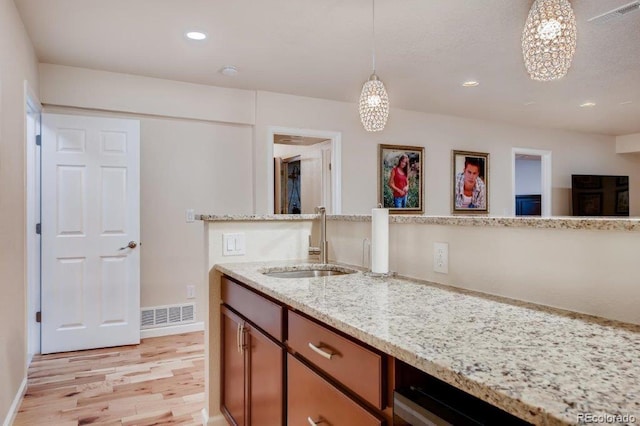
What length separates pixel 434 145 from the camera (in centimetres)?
544

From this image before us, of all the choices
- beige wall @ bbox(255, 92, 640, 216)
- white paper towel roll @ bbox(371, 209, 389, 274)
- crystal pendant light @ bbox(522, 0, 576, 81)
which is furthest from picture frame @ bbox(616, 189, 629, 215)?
white paper towel roll @ bbox(371, 209, 389, 274)

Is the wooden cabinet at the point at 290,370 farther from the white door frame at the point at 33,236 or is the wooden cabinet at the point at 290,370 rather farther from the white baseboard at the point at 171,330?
the white door frame at the point at 33,236

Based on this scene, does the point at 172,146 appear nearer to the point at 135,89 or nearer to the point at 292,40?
the point at 135,89

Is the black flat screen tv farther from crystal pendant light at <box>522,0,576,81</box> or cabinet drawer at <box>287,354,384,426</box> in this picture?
cabinet drawer at <box>287,354,384,426</box>

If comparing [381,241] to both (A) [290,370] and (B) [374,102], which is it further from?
(B) [374,102]

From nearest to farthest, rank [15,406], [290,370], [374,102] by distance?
[290,370] < [15,406] < [374,102]

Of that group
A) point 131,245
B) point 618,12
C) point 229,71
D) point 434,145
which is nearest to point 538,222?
point 618,12

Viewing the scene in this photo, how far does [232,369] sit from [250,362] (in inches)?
12.1

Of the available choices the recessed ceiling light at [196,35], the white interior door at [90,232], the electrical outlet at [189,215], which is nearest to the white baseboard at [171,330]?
the white interior door at [90,232]

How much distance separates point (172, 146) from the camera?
162 inches

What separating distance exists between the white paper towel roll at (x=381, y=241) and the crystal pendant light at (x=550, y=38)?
1.08m

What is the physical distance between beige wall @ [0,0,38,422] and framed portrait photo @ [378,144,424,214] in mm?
3513

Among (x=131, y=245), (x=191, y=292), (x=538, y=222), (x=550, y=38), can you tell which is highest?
(x=550, y=38)

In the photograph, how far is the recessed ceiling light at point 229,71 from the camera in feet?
12.0
